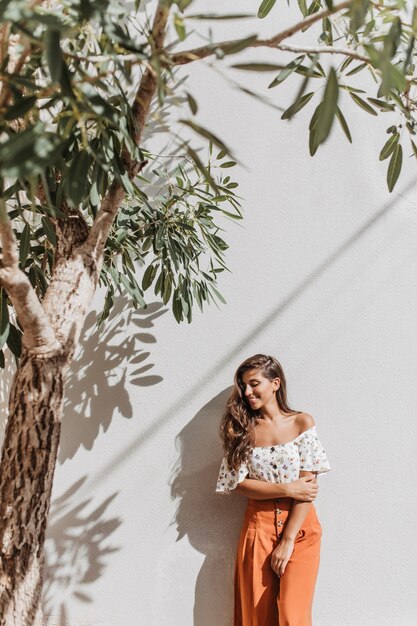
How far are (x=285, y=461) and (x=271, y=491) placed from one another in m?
0.15

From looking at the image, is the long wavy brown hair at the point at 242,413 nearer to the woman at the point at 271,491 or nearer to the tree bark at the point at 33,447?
the woman at the point at 271,491

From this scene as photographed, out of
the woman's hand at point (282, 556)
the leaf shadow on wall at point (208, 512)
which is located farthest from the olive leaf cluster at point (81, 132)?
the woman's hand at point (282, 556)

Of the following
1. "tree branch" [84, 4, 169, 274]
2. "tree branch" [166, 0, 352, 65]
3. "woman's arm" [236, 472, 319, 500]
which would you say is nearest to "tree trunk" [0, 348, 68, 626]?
"tree branch" [84, 4, 169, 274]

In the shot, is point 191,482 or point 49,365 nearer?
point 49,365

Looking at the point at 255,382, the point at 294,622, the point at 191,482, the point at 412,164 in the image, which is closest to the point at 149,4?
the point at 412,164

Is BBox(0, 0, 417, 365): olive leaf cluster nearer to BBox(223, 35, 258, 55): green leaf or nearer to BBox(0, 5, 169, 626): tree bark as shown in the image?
BBox(223, 35, 258, 55): green leaf

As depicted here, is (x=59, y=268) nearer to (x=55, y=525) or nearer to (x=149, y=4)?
(x=55, y=525)

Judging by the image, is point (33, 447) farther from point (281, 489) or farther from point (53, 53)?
point (281, 489)

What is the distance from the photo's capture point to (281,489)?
2.75 meters

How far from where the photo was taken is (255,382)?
2.87 metres

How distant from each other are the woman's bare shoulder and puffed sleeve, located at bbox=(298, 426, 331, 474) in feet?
0.07

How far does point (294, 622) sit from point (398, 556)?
68 cm

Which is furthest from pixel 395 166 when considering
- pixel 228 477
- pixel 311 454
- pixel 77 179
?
pixel 228 477

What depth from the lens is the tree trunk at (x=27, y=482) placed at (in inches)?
63.9
